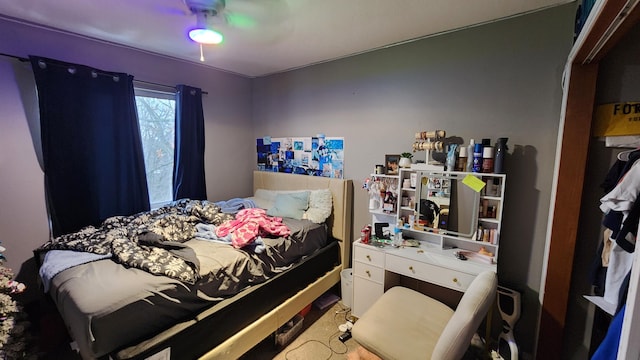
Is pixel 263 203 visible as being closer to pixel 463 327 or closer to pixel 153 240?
pixel 153 240

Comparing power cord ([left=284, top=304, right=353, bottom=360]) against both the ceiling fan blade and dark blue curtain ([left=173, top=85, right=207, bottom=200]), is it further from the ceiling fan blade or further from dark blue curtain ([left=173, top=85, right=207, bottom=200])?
the ceiling fan blade

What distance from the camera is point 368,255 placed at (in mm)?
2078

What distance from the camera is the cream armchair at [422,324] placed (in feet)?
3.68

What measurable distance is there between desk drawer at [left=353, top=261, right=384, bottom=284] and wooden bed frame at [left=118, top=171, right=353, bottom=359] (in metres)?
0.43

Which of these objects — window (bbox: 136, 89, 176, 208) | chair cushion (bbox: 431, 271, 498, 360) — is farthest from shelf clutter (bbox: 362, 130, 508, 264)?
window (bbox: 136, 89, 176, 208)

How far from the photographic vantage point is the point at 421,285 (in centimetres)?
226

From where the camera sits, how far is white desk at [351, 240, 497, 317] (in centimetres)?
171

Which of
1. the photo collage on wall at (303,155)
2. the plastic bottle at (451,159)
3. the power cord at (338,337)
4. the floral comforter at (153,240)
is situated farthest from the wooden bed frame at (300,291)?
the plastic bottle at (451,159)

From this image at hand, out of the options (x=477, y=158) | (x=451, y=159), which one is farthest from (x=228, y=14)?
(x=477, y=158)

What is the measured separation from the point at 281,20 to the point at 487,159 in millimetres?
1734

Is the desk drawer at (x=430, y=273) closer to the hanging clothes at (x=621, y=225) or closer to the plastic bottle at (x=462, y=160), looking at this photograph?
the hanging clothes at (x=621, y=225)

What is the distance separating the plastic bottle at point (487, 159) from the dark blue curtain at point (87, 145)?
117 inches

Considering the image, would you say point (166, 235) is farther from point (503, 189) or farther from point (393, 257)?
point (503, 189)

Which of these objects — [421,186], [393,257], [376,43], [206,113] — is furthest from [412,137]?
[206,113]
